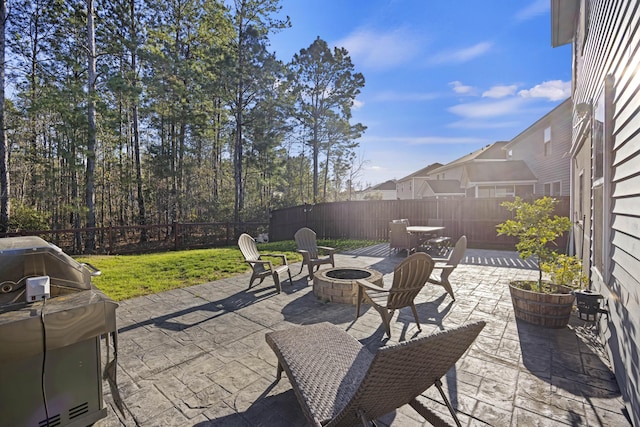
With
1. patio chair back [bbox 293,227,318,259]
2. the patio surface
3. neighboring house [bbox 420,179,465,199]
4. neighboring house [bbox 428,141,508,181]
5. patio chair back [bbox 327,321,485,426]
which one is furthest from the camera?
neighboring house [bbox 428,141,508,181]

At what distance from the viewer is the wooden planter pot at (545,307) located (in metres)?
3.29

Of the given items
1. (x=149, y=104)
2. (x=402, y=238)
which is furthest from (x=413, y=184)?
(x=149, y=104)

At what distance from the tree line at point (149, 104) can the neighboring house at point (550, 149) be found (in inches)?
424

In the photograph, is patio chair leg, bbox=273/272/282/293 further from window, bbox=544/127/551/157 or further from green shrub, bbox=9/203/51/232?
window, bbox=544/127/551/157

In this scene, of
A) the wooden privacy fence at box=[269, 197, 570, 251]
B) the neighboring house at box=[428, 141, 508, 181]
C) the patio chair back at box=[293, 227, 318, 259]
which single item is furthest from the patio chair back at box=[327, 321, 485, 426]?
the neighboring house at box=[428, 141, 508, 181]

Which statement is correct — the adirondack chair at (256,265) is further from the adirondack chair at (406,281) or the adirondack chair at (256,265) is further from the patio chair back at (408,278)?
the patio chair back at (408,278)

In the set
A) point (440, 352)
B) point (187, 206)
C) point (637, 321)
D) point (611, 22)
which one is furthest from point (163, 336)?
point (187, 206)

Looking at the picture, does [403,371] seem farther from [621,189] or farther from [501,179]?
[501,179]

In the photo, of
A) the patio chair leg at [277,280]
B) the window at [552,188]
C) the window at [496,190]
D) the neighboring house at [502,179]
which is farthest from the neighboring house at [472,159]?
the patio chair leg at [277,280]

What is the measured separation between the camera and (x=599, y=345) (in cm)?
296

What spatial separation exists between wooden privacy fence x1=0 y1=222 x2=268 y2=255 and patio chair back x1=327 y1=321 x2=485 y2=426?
1135 centimetres

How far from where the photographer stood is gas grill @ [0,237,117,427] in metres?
1.51

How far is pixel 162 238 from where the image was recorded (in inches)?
571

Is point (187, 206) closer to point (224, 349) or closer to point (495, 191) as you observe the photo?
point (224, 349)
